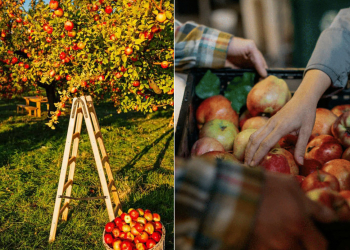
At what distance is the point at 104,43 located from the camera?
3.21 m

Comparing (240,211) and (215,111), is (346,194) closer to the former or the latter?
(240,211)

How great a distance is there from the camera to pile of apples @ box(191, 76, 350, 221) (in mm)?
601

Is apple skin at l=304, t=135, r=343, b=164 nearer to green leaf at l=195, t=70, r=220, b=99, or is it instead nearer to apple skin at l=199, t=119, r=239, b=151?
apple skin at l=199, t=119, r=239, b=151

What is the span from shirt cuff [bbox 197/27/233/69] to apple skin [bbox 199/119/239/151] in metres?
0.56

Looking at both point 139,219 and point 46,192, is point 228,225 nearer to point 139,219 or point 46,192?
point 139,219

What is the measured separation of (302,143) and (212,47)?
1.02m

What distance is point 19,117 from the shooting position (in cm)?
819

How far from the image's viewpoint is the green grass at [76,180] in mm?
2805

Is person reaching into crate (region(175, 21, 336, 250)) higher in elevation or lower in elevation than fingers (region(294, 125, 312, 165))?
lower

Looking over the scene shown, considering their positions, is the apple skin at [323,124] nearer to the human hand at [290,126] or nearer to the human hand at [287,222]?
the human hand at [290,126]

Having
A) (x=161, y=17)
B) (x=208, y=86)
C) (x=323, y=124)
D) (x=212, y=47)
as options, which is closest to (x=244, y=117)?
(x=208, y=86)

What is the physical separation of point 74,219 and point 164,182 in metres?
1.22

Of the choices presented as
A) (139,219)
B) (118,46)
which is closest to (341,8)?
(139,219)

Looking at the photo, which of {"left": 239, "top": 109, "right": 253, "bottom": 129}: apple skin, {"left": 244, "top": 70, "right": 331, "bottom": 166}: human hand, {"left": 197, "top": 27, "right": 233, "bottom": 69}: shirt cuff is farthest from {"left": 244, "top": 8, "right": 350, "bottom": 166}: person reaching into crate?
{"left": 197, "top": 27, "right": 233, "bottom": 69}: shirt cuff
